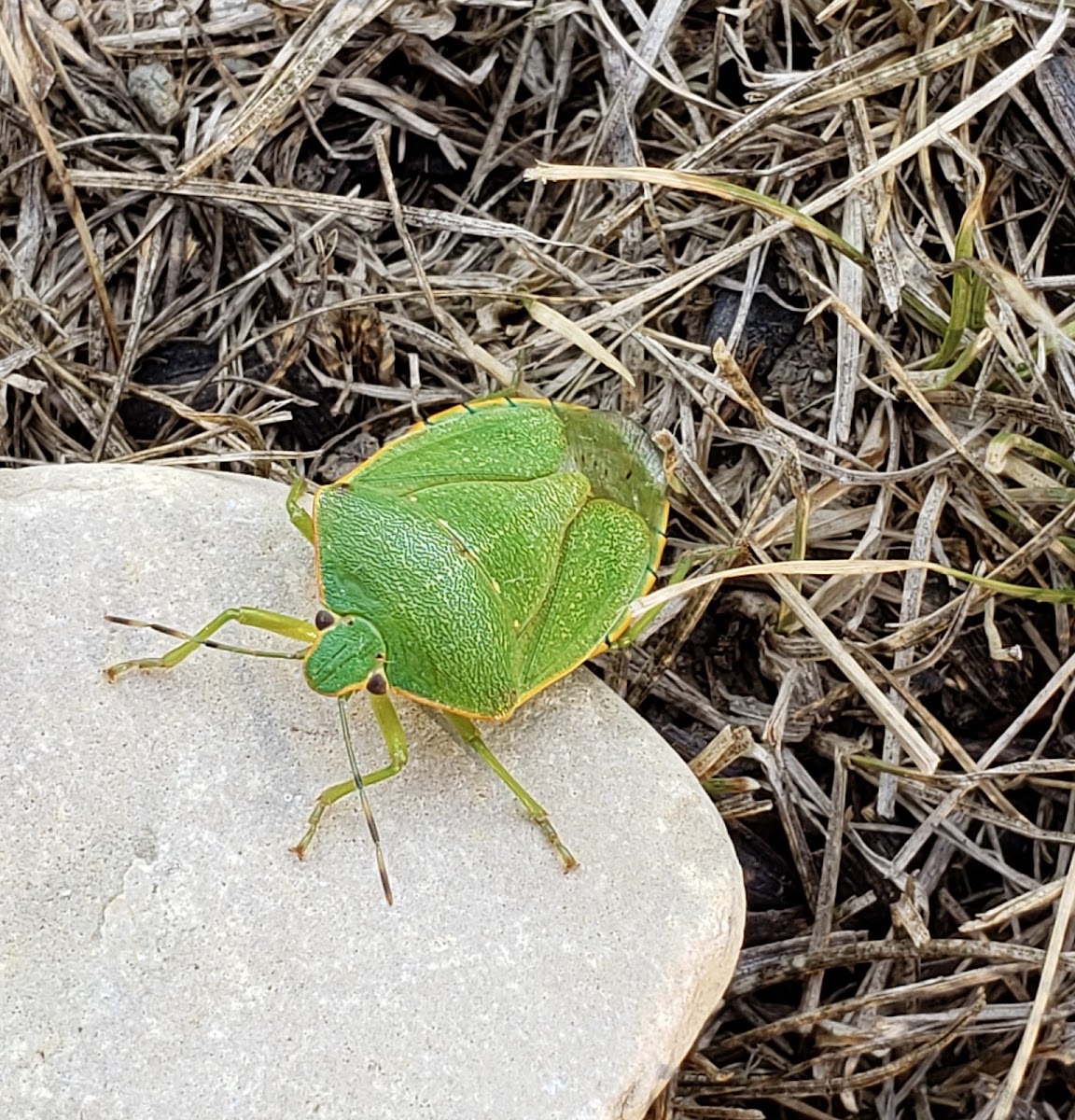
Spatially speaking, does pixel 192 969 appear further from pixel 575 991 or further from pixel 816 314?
pixel 816 314

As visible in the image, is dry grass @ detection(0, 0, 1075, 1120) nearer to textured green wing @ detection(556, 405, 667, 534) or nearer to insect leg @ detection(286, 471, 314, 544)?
textured green wing @ detection(556, 405, 667, 534)

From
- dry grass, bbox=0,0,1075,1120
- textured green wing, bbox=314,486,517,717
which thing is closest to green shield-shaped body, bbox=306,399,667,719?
textured green wing, bbox=314,486,517,717

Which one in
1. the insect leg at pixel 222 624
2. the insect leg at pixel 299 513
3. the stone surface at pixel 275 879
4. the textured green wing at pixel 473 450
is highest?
the textured green wing at pixel 473 450

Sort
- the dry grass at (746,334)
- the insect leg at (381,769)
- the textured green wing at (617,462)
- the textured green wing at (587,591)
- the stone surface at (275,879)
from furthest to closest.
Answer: the dry grass at (746,334) → the textured green wing at (617,462) → the textured green wing at (587,591) → the insect leg at (381,769) → the stone surface at (275,879)

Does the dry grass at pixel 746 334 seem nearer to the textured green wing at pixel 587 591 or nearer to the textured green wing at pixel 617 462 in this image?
the textured green wing at pixel 617 462

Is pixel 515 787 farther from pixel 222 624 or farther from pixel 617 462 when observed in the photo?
pixel 617 462

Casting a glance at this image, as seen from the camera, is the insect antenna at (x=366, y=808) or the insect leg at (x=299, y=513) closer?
the insect antenna at (x=366, y=808)

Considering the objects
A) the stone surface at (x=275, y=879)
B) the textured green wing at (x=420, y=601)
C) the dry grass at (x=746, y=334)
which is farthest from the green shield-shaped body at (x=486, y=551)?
the dry grass at (x=746, y=334)
